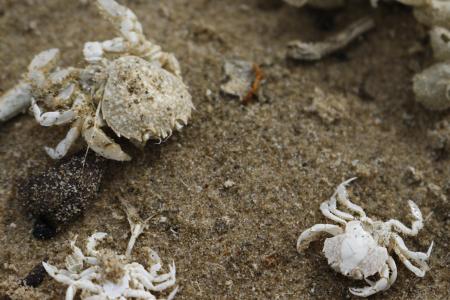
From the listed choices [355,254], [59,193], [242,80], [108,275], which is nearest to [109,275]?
[108,275]

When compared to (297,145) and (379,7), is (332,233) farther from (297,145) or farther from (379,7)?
(379,7)

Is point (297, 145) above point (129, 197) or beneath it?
above

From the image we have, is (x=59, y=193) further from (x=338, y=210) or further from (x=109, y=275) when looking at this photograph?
(x=338, y=210)

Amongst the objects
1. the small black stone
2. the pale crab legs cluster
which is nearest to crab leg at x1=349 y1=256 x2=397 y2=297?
the pale crab legs cluster

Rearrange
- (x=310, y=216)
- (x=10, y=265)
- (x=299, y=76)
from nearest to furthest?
(x=10, y=265) → (x=310, y=216) → (x=299, y=76)

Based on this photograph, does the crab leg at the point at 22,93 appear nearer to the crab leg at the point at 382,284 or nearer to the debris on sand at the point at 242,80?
the debris on sand at the point at 242,80

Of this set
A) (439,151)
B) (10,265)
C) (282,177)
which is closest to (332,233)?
(282,177)

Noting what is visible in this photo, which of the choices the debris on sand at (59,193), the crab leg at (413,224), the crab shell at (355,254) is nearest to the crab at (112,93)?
the debris on sand at (59,193)
